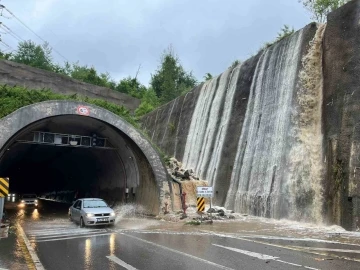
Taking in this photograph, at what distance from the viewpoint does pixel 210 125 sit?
3538cm

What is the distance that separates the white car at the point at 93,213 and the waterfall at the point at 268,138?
906cm

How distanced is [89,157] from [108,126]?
11230mm

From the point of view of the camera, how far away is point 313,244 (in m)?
12.8

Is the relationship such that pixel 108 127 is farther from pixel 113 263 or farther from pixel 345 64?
pixel 113 263

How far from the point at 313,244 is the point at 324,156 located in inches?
360

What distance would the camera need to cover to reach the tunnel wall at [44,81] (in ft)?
149

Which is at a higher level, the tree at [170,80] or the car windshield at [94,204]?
the tree at [170,80]

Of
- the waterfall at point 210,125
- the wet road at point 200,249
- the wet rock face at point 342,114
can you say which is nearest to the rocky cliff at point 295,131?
the wet rock face at point 342,114

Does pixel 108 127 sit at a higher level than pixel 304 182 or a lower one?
higher

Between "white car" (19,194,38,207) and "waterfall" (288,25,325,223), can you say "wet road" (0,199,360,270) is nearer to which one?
"waterfall" (288,25,325,223)

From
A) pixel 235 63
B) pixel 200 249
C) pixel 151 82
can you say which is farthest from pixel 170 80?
pixel 200 249

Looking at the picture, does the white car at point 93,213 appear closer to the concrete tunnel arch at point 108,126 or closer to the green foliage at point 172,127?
the concrete tunnel arch at point 108,126

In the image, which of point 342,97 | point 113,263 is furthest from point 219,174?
point 113,263

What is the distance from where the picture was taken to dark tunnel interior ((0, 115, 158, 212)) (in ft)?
87.5
